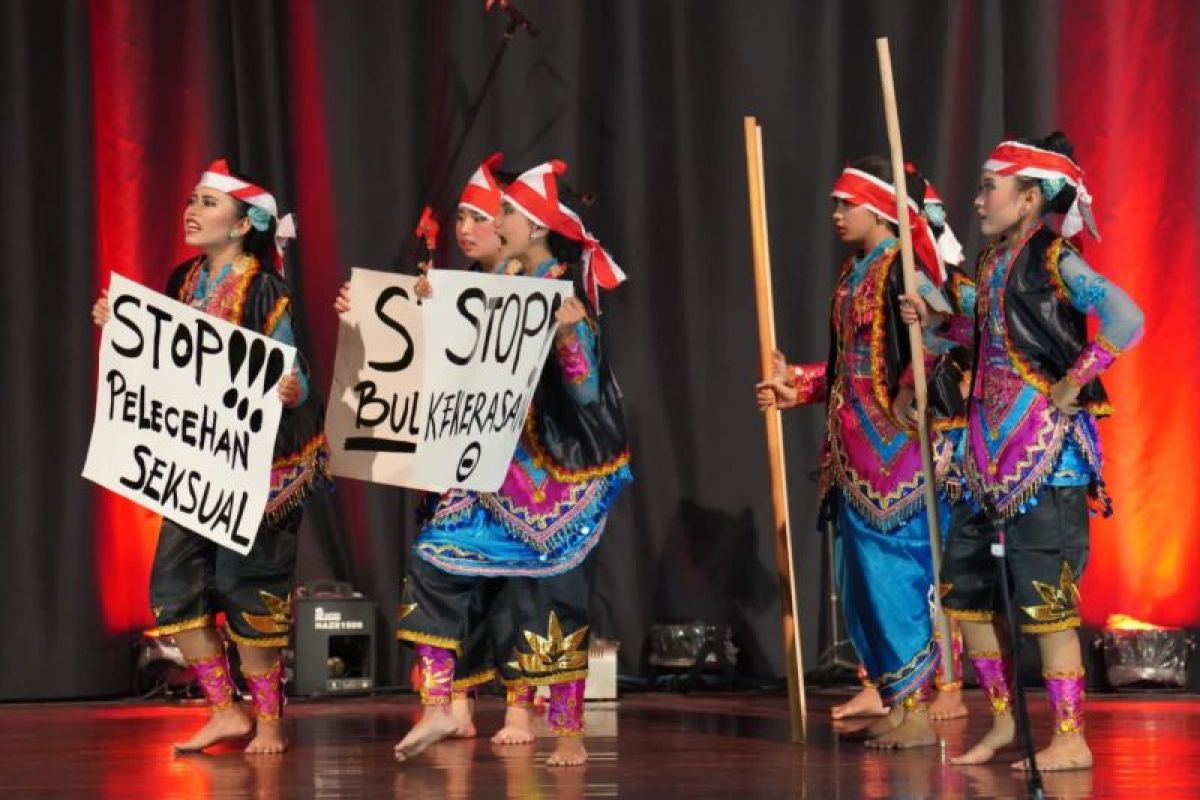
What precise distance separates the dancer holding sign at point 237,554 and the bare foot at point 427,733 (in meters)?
0.46

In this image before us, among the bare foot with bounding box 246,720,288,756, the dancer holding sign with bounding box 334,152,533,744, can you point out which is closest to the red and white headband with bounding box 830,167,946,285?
the dancer holding sign with bounding box 334,152,533,744

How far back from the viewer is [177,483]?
4812 mm

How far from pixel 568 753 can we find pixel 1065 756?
1154 mm

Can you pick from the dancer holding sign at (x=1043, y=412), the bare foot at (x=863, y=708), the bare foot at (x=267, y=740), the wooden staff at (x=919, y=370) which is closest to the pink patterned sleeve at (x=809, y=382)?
the wooden staff at (x=919, y=370)

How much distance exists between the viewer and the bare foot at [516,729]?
17.2ft

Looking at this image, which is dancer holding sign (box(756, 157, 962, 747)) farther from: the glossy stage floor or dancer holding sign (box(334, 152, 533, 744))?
dancer holding sign (box(334, 152, 533, 744))

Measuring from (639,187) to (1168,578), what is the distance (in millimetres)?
2336

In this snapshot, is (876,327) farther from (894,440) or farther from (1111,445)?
(1111,445)

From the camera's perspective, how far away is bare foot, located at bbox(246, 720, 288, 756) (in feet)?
16.3

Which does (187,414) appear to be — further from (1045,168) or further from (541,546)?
(1045,168)

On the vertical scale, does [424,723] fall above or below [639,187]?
below

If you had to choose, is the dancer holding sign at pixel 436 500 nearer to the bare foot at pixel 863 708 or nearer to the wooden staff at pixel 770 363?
the wooden staff at pixel 770 363

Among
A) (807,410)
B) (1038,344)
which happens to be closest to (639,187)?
(807,410)

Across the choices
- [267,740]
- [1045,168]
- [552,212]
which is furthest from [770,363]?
[267,740]
